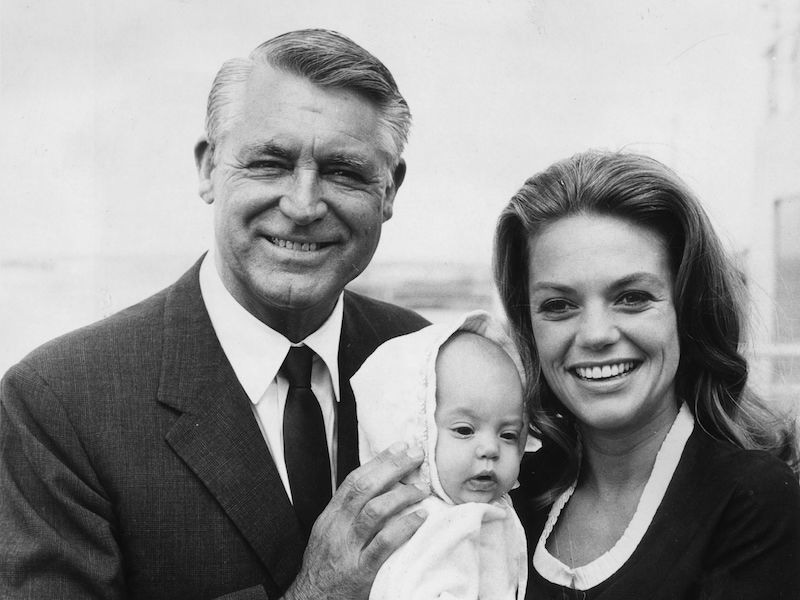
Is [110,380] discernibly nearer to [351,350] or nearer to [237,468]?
[237,468]

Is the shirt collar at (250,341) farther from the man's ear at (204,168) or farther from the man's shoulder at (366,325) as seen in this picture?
the man's ear at (204,168)

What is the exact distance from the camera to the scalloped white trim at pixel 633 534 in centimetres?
220

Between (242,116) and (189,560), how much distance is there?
138 centimetres

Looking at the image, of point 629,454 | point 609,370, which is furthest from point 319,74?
point 629,454

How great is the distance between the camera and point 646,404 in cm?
227

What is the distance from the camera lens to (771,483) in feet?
6.80

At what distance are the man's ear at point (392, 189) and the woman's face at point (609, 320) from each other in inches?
29.1

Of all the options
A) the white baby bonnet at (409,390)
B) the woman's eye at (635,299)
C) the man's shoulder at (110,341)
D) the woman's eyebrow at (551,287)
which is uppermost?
the woman's eyebrow at (551,287)

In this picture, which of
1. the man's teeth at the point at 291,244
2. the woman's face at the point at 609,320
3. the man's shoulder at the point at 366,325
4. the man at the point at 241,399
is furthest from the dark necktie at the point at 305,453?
the woman's face at the point at 609,320

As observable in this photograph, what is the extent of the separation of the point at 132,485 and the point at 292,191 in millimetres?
1010

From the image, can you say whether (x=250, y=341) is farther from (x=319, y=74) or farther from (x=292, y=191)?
(x=319, y=74)

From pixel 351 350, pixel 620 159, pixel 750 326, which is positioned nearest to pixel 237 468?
pixel 351 350

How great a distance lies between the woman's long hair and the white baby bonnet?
0.74 ft

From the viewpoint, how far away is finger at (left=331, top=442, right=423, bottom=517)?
2.33 m
